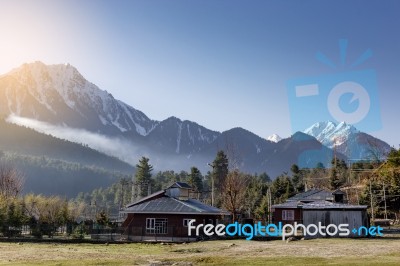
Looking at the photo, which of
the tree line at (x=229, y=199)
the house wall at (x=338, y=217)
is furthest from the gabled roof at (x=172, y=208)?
the house wall at (x=338, y=217)

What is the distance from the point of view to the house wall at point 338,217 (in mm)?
48906

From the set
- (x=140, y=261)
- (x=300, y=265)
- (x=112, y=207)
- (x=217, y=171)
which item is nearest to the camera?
(x=300, y=265)

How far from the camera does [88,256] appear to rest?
29.0m

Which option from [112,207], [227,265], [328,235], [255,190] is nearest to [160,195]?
[328,235]

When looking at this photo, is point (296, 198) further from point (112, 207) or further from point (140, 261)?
point (112, 207)

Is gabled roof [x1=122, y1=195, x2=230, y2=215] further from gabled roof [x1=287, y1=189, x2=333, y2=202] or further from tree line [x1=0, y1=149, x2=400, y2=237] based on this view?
gabled roof [x1=287, y1=189, x2=333, y2=202]

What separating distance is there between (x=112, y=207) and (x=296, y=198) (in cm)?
12168

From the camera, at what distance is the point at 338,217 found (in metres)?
49.6

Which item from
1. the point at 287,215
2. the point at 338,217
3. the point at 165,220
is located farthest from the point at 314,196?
the point at 165,220

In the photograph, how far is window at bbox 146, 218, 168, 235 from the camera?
164ft

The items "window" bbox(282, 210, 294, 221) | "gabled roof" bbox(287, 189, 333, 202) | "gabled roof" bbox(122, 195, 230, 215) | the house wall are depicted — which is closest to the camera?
the house wall

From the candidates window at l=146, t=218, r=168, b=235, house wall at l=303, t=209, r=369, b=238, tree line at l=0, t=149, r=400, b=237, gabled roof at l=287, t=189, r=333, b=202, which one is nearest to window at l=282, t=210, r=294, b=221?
gabled roof at l=287, t=189, r=333, b=202

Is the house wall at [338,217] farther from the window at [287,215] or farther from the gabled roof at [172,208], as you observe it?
the window at [287,215]

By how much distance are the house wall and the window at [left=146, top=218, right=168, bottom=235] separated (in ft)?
53.8
